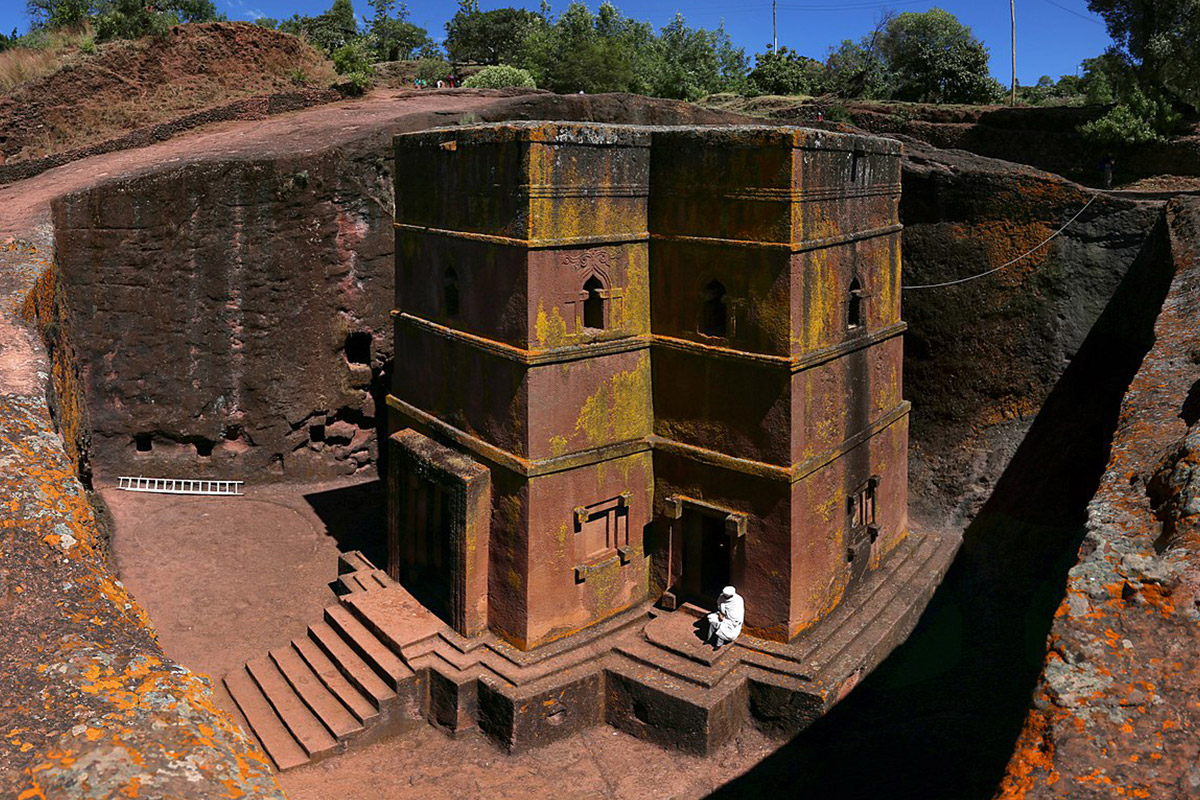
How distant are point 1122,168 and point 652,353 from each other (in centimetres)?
1919

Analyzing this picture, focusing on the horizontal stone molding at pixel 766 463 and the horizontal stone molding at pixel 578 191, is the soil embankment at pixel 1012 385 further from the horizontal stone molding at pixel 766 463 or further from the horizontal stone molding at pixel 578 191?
the horizontal stone molding at pixel 578 191

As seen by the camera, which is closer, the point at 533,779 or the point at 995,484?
the point at 533,779

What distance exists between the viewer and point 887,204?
12289mm

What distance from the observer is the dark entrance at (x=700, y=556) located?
1167 cm

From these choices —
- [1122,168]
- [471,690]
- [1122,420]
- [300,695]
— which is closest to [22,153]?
[300,695]

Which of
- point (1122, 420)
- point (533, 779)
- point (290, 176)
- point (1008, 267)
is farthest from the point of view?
point (290, 176)

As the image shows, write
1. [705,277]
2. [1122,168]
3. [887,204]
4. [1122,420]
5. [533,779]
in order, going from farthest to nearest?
[1122,168], [887,204], [705,277], [533,779], [1122,420]

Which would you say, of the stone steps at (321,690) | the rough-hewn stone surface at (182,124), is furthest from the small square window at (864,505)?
the rough-hewn stone surface at (182,124)

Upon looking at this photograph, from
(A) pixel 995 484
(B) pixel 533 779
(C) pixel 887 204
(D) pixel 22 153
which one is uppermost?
(D) pixel 22 153

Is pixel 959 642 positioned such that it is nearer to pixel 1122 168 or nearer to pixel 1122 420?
pixel 1122 420

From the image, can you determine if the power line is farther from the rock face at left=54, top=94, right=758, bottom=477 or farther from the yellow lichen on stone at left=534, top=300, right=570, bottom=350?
the rock face at left=54, top=94, right=758, bottom=477

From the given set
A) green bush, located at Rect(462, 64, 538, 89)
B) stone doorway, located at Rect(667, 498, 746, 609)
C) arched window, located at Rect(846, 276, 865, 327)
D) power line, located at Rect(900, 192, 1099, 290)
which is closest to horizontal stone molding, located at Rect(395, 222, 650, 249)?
arched window, located at Rect(846, 276, 865, 327)

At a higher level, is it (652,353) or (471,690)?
(652,353)

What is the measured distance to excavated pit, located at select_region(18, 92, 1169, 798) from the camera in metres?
11.8
